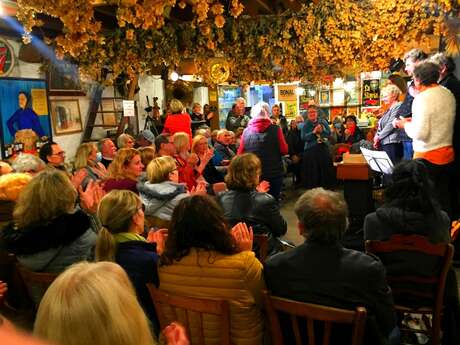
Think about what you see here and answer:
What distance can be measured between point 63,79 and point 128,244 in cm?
488

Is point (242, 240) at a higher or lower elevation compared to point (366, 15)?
lower

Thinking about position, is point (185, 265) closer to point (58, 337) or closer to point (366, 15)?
point (58, 337)

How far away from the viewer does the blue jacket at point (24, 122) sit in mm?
5402

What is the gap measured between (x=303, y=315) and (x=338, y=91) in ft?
36.0

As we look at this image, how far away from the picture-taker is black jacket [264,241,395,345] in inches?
70.9

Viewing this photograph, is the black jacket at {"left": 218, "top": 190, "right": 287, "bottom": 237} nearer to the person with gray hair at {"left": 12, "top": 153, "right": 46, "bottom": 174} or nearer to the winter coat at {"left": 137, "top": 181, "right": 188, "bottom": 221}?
the winter coat at {"left": 137, "top": 181, "right": 188, "bottom": 221}

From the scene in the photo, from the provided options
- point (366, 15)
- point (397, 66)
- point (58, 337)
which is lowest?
point (58, 337)

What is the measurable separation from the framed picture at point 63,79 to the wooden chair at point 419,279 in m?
5.17

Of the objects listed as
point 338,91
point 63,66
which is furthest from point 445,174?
point 338,91

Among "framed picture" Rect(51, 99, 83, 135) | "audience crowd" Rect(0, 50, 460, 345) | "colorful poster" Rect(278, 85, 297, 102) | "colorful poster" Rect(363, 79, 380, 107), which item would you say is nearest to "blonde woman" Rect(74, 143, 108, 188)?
"audience crowd" Rect(0, 50, 460, 345)

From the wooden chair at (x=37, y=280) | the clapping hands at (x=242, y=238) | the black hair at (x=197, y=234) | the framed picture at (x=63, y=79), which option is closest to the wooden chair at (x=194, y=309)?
the black hair at (x=197, y=234)

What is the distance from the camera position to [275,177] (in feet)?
17.5

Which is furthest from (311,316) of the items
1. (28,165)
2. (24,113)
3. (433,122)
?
(24,113)

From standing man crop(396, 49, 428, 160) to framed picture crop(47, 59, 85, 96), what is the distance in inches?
174
